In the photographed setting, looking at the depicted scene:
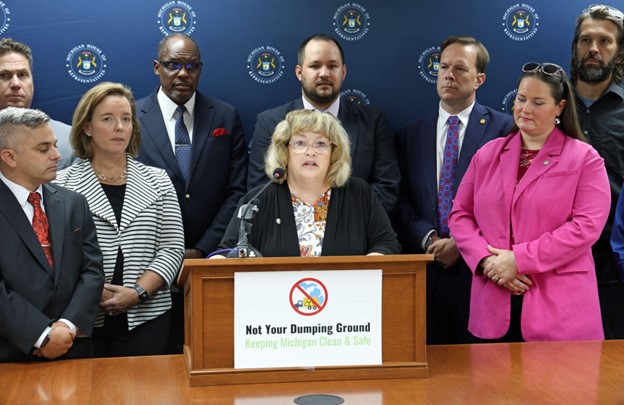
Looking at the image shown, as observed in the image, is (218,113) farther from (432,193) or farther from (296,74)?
(432,193)

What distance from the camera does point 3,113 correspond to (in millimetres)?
3000

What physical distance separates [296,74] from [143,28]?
80 cm

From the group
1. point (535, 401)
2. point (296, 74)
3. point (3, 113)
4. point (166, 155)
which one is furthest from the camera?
point (296, 74)

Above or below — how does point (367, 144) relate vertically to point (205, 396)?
above

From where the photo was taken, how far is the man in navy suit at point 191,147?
384cm

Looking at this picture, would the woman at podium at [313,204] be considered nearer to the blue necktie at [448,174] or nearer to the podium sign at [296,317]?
the podium sign at [296,317]

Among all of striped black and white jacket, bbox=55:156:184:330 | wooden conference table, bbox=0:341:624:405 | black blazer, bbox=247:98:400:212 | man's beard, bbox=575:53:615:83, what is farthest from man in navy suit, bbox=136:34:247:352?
man's beard, bbox=575:53:615:83

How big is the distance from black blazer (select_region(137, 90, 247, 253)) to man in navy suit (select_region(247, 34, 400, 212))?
0.15 metres

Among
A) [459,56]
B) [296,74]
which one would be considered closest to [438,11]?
[459,56]

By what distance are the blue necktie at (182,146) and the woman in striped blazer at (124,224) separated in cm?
40

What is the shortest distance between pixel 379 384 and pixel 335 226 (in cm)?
78

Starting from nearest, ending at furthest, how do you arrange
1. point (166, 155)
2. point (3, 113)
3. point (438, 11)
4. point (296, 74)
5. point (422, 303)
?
1. point (422, 303)
2. point (3, 113)
3. point (166, 155)
4. point (296, 74)
5. point (438, 11)

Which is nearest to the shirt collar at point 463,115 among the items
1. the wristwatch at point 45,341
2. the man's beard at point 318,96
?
the man's beard at point 318,96

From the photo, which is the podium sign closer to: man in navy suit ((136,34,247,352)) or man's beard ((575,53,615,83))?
man in navy suit ((136,34,247,352))
